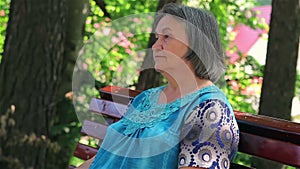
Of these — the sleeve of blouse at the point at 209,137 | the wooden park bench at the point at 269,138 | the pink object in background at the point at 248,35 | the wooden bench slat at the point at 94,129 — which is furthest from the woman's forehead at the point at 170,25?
the pink object in background at the point at 248,35

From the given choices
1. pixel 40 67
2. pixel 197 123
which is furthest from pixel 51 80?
pixel 197 123

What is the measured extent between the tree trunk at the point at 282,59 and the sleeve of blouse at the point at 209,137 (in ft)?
7.53

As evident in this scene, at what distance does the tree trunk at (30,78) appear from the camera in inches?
182

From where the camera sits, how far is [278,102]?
4.51 m

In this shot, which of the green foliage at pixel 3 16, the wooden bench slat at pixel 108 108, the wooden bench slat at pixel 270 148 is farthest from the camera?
the green foliage at pixel 3 16

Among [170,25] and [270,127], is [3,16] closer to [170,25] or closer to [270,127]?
[170,25]

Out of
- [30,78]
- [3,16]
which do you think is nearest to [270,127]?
[30,78]

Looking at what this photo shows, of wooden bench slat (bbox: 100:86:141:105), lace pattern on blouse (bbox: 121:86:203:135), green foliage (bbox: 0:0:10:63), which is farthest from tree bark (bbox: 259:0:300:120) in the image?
green foliage (bbox: 0:0:10:63)

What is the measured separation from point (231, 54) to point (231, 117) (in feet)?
21.4

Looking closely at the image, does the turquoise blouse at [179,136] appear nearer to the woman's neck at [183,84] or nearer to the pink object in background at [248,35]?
the woman's neck at [183,84]

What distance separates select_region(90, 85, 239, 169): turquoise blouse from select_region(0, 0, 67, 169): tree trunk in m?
2.11

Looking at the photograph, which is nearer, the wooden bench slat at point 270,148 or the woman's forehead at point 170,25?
the wooden bench slat at point 270,148

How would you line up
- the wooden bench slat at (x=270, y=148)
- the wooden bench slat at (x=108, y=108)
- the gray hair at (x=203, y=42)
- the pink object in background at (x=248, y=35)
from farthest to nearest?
the pink object in background at (x=248, y=35), the wooden bench slat at (x=108, y=108), the gray hair at (x=203, y=42), the wooden bench slat at (x=270, y=148)

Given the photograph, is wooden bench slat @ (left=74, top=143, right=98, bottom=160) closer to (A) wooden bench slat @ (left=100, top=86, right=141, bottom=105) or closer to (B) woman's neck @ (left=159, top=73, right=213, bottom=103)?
(A) wooden bench slat @ (left=100, top=86, right=141, bottom=105)
